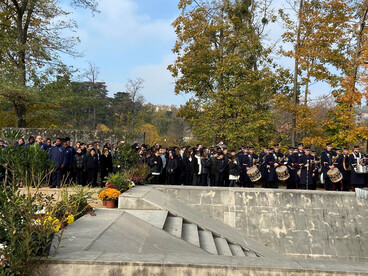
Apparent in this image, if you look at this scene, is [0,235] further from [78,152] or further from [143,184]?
[78,152]

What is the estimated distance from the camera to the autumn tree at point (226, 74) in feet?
69.1

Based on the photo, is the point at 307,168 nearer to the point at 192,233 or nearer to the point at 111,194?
the point at 192,233

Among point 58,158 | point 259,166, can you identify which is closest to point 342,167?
point 259,166

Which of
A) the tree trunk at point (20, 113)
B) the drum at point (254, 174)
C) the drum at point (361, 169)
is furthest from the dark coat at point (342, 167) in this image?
the tree trunk at point (20, 113)

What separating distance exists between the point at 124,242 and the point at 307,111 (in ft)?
48.8

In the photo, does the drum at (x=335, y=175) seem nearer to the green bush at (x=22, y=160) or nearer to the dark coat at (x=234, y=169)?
the dark coat at (x=234, y=169)

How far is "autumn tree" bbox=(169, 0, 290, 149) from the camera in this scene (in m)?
21.0

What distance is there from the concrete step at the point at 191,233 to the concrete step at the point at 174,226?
7.3 inches

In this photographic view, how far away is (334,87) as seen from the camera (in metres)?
18.8

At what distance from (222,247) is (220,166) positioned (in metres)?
5.29

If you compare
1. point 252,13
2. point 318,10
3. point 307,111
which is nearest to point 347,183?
point 307,111

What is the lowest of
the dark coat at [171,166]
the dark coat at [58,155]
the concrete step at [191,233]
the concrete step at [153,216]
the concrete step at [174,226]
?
the concrete step at [191,233]

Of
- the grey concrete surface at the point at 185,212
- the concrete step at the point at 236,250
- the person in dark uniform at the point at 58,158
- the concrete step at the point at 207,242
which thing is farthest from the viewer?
the person in dark uniform at the point at 58,158

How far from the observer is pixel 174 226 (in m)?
8.41
